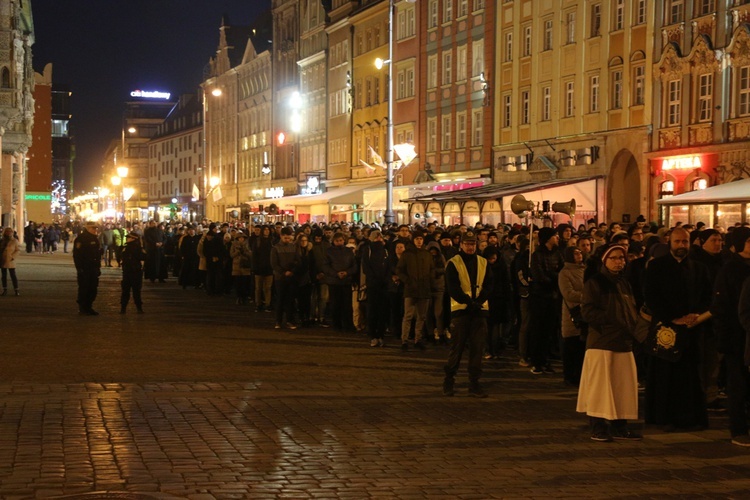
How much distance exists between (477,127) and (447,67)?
4.24 metres

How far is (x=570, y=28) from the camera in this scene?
46188 mm

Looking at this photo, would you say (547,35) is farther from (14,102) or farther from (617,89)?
(14,102)

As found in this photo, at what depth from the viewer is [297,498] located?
8.48 metres

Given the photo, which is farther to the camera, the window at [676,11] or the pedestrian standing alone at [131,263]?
the window at [676,11]

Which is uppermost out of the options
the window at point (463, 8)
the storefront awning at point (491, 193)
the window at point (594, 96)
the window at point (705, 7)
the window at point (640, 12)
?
the window at point (463, 8)

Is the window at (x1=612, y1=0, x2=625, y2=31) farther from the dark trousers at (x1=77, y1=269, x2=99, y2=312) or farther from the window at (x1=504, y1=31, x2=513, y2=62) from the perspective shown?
the dark trousers at (x1=77, y1=269, x2=99, y2=312)

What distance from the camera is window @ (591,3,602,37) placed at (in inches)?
1735

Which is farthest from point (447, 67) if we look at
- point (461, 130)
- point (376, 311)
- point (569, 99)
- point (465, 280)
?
point (465, 280)

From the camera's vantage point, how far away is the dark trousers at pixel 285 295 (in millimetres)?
22359

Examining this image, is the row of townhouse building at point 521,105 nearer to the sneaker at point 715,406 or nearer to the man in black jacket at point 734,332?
the sneaker at point 715,406

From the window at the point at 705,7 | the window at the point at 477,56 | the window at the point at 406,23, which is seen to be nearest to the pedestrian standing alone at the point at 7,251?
the window at the point at 705,7

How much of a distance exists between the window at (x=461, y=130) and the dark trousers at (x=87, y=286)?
33.1 meters

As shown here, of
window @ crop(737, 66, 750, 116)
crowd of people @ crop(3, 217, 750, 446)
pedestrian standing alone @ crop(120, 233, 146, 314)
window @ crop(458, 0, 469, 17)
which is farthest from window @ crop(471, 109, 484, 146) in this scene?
pedestrian standing alone @ crop(120, 233, 146, 314)

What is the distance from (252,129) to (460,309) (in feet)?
302
